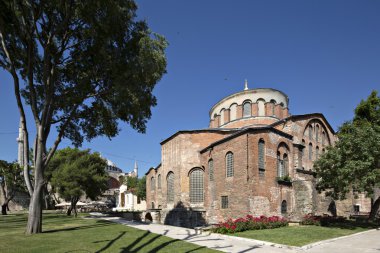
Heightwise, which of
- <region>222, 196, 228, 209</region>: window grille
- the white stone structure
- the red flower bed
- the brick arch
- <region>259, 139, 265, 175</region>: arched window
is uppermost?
the brick arch

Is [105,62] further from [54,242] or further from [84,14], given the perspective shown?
[54,242]

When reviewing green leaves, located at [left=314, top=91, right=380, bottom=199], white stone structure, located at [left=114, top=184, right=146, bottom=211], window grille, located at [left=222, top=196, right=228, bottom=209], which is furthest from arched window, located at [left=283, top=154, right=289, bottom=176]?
white stone structure, located at [left=114, top=184, right=146, bottom=211]

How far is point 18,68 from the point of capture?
624 inches

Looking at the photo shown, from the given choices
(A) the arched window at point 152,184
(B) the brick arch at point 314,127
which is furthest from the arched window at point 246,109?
(A) the arched window at point 152,184

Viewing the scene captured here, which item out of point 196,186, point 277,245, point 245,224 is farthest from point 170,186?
point 277,245

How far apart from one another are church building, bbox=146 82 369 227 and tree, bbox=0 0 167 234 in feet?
32.4

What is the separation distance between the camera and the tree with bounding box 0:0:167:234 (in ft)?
44.6

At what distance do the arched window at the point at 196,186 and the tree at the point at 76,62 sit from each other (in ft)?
47.0

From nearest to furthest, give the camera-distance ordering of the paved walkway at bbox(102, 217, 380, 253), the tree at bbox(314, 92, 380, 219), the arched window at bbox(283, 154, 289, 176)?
the paved walkway at bbox(102, 217, 380, 253) < the tree at bbox(314, 92, 380, 219) < the arched window at bbox(283, 154, 289, 176)

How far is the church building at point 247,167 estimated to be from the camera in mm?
21875

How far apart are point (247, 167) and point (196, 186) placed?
32.8 ft

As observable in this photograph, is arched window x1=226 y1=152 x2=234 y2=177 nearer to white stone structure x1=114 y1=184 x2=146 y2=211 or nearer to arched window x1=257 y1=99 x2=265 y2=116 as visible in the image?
arched window x1=257 y1=99 x2=265 y2=116

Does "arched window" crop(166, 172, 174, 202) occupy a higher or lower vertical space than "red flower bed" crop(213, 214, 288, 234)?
higher

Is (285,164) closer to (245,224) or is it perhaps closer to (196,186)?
(196,186)
